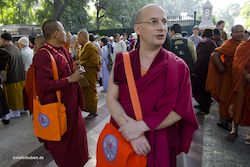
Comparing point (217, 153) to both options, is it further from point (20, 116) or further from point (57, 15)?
point (57, 15)

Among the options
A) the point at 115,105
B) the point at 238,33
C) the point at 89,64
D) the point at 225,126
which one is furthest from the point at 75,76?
the point at 225,126

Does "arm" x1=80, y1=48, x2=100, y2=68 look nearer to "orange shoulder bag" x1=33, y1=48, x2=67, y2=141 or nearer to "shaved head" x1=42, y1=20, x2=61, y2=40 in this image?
"shaved head" x1=42, y1=20, x2=61, y2=40

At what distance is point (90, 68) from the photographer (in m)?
4.65

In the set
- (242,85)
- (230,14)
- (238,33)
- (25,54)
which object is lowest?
(242,85)

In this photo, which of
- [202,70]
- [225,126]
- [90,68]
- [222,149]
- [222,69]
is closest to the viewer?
[222,149]

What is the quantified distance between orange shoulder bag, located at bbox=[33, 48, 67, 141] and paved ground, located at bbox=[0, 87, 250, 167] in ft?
2.81

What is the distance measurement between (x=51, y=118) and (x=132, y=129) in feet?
4.41

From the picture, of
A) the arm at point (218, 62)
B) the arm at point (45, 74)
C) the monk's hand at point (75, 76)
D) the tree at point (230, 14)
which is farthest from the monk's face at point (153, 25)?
the tree at point (230, 14)

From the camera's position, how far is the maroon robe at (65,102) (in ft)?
7.58

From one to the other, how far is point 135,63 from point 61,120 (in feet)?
4.62

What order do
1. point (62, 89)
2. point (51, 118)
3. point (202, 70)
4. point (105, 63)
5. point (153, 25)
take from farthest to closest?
1. point (105, 63)
2. point (202, 70)
3. point (62, 89)
4. point (51, 118)
5. point (153, 25)

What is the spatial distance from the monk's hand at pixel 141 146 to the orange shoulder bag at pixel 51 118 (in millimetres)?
1302

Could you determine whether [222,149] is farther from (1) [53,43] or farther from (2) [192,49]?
(1) [53,43]

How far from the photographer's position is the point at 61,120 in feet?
7.79
